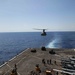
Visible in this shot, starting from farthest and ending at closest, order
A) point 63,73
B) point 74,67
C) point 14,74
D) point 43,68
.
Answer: point 43,68, point 74,67, point 63,73, point 14,74

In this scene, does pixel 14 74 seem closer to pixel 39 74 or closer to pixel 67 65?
pixel 39 74

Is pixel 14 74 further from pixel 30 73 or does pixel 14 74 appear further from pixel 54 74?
pixel 54 74

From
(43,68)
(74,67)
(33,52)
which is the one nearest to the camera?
(74,67)

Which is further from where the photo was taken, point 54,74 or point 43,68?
point 43,68

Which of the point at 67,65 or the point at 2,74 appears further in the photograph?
the point at 67,65

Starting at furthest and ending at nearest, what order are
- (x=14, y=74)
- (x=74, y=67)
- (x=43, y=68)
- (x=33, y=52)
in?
(x=33, y=52), (x=43, y=68), (x=74, y=67), (x=14, y=74)

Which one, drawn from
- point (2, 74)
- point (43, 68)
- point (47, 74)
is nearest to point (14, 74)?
point (2, 74)

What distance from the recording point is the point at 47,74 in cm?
3556

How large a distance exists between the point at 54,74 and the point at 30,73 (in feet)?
21.1

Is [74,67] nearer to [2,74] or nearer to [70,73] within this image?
[70,73]

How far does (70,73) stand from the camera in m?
33.9

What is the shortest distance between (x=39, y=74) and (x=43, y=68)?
6.02 metres

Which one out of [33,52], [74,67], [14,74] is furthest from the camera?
[33,52]

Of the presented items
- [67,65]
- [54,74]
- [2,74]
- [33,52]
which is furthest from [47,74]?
[33,52]
